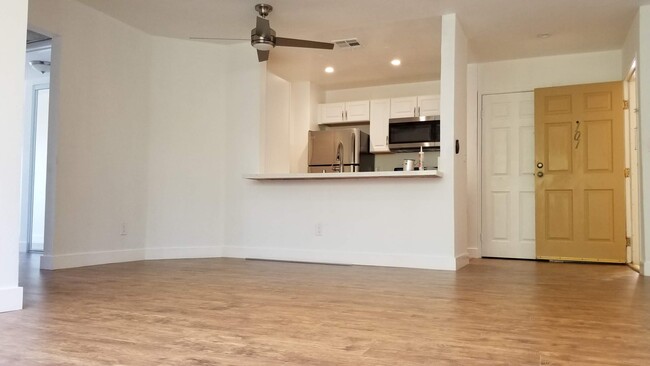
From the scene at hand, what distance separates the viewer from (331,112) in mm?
7145

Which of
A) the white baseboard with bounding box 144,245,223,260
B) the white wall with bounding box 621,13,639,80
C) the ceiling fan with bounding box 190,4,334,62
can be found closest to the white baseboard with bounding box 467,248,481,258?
the white wall with bounding box 621,13,639,80

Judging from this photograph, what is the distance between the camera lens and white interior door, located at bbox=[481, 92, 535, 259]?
5.75 m

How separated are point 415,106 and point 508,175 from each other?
5.01 feet

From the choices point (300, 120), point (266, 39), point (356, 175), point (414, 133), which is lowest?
Answer: point (356, 175)

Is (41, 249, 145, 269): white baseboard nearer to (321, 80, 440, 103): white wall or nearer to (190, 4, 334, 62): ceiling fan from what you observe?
(190, 4, 334, 62): ceiling fan

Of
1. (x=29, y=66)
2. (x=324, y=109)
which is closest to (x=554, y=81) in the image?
(x=324, y=109)

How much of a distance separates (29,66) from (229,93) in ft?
9.28

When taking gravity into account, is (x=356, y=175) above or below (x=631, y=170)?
below

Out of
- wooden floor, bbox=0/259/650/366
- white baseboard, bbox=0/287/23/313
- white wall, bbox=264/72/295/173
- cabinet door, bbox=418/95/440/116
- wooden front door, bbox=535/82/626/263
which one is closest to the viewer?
wooden floor, bbox=0/259/650/366

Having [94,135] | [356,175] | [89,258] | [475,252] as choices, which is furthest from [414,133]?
[89,258]

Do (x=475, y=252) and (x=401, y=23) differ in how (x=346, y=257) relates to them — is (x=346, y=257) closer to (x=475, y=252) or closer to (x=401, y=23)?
(x=475, y=252)

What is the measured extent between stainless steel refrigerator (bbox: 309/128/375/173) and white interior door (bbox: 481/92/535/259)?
1.69m

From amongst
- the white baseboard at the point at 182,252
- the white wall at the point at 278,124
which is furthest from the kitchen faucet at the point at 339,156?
the white baseboard at the point at 182,252

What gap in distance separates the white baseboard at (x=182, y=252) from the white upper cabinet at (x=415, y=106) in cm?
299
